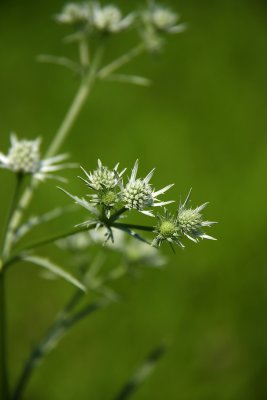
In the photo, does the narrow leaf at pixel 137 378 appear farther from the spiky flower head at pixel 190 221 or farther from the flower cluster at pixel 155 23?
the flower cluster at pixel 155 23

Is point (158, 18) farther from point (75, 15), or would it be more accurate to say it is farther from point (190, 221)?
point (190, 221)

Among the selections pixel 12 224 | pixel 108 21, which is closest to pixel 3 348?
pixel 12 224

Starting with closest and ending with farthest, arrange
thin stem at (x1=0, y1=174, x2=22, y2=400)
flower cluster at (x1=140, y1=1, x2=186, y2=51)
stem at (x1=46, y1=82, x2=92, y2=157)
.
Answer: thin stem at (x1=0, y1=174, x2=22, y2=400)
stem at (x1=46, y1=82, x2=92, y2=157)
flower cluster at (x1=140, y1=1, x2=186, y2=51)

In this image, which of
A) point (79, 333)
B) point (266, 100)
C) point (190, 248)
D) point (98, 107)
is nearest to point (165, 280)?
point (190, 248)

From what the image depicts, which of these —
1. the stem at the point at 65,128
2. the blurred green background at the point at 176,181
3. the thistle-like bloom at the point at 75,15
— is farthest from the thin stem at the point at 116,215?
the blurred green background at the point at 176,181

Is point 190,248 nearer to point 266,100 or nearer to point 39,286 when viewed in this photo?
point 39,286

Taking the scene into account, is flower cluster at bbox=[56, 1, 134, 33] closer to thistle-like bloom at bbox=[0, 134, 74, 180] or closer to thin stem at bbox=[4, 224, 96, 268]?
thistle-like bloom at bbox=[0, 134, 74, 180]

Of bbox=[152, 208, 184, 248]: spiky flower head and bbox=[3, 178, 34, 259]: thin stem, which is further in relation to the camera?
bbox=[3, 178, 34, 259]: thin stem

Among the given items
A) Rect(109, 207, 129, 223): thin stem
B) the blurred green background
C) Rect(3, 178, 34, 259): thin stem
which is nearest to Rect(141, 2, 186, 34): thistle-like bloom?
Rect(3, 178, 34, 259): thin stem
